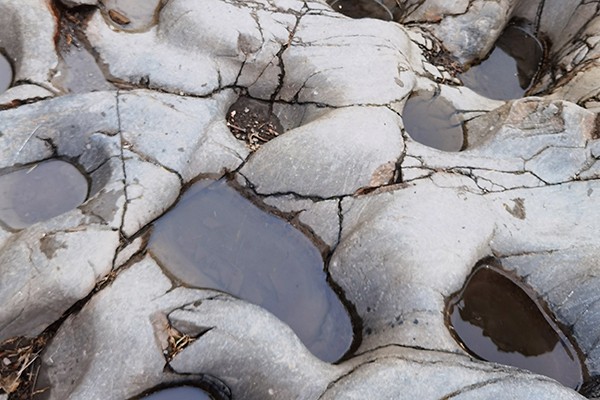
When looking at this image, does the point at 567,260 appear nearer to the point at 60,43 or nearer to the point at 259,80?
the point at 259,80

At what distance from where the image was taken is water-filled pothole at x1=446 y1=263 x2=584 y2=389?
3.70 metres

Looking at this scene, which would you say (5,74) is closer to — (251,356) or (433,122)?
(251,356)

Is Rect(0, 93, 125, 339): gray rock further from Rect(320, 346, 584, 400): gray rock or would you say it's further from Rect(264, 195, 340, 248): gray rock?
Rect(320, 346, 584, 400): gray rock

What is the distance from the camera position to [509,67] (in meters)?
6.01

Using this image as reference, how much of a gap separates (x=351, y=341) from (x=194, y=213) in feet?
4.36

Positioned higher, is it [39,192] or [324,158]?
[324,158]

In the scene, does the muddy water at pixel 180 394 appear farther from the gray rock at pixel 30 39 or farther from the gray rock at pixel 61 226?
the gray rock at pixel 30 39

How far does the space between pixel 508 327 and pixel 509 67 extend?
10.2 ft

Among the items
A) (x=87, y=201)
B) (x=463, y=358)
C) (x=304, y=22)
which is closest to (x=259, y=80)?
(x=304, y=22)

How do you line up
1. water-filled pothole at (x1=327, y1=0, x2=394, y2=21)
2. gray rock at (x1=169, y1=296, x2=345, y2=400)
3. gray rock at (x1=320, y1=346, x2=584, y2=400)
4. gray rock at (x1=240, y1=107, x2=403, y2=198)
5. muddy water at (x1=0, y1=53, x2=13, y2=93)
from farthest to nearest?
1. water-filled pothole at (x1=327, y1=0, x2=394, y2=21)
2. muddy water at (x1=0, y1=53, x2=13, y2=93)
3. gray rock at (x1=240, y1=107, x2=403, y2=198)
4. gray rock at (x1=169, y1=296, x2=345, y2=400)
5. gray rock at (x1=320, y1=346, x2=584, y2=400)

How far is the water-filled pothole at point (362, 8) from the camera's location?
6117mm

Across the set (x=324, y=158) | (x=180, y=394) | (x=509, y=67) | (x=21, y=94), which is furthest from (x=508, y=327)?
(x=21, y=94)

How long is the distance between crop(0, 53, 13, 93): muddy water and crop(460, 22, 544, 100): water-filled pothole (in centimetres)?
387

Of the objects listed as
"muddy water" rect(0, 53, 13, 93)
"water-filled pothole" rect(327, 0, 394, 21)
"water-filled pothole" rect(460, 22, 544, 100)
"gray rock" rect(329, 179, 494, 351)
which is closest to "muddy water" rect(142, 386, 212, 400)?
"gray rock" rect(329, 179, 494, 351)
